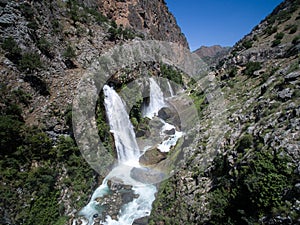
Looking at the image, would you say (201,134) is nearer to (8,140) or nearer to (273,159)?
(273,159)

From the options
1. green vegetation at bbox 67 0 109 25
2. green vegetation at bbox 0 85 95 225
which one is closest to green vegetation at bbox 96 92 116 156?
green vegetation at bbox 0 85 95 225

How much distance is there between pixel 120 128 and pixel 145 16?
136 ft

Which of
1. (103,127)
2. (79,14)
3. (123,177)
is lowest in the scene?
(123,177)

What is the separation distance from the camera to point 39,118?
13648 millimetres

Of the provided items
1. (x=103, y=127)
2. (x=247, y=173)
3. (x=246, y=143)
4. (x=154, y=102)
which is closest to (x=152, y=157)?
(x=103, y=127)

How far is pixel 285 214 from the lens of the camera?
5820mm

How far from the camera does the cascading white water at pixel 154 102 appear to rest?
2817 centimetres

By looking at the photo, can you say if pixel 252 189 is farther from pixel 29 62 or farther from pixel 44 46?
pixel 44 46

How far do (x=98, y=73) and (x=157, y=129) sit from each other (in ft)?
36.6

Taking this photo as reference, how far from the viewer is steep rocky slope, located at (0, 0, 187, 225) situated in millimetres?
11031

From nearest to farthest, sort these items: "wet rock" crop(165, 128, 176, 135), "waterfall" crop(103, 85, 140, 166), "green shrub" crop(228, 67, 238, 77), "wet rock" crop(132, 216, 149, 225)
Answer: "wet rock" crop(132, 216, 149, 225) < "waterfall" crop(103, 85, 140, 166) < "wet rock" crop(165, 128, 176, 135) < "green shrub" crop(228, 67, 238, 77)

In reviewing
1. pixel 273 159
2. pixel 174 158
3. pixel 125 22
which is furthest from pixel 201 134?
pixel 125 22

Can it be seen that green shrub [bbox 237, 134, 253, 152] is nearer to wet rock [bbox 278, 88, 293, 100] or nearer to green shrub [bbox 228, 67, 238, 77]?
wet rock [bbox 278, 88, 293, 100]

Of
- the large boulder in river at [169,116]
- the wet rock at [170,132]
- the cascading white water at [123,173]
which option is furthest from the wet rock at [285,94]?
the large boulder in river at [169,116]
